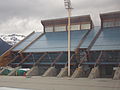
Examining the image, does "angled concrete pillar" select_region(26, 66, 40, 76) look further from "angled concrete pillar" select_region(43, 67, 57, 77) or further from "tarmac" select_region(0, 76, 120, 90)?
"tarmac" select_region(0, 76, 120, 90)

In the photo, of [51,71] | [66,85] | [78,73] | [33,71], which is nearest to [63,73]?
[78,73]

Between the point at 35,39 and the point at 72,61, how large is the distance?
42.9ft

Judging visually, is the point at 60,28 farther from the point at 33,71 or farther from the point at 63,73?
the point at 63,73

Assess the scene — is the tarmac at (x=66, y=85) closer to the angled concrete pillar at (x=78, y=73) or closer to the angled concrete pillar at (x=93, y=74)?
the angled concrete pillar at (x=93, y=74)

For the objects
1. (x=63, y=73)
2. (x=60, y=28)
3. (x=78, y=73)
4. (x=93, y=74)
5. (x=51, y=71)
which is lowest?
(x=51, y=71)

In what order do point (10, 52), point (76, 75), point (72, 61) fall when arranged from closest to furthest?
point (76, 75) → point (72, 61) → point (10, 52)

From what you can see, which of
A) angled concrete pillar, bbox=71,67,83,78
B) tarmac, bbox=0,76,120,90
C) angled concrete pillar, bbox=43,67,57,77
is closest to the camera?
tarmac, bbox=0,76,120,90

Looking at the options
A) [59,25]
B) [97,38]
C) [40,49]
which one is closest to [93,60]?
[97,38]

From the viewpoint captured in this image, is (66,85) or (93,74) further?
(93,74)

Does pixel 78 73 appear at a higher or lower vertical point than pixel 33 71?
higher

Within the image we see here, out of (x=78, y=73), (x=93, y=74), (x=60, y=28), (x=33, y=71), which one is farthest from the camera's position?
(x=60, y=28)

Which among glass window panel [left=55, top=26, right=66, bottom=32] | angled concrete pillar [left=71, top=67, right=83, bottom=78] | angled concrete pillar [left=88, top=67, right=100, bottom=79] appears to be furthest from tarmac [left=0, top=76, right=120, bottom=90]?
glass window panel [left=55, top=26, right=66, bottom=32]

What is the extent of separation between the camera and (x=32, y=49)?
39.7 m

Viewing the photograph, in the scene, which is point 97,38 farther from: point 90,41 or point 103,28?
point 103,28
